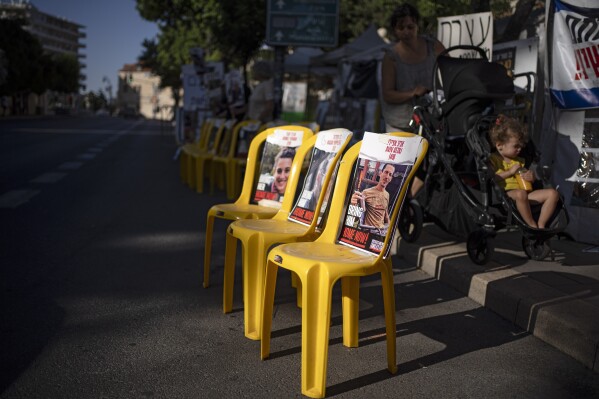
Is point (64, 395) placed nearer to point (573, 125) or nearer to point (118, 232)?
point (118, 232)

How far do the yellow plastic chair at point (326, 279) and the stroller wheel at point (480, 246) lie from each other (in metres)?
1.75

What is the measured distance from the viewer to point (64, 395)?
293cm

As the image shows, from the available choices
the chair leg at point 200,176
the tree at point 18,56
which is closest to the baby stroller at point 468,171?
the chair leg at point 200,176

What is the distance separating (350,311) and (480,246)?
6.10 feet

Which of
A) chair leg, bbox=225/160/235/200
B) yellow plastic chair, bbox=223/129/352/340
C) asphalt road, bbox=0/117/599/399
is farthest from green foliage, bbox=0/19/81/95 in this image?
yellow plastic chair, bbox=223/129/352/340

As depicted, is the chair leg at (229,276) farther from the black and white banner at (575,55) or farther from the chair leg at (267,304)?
the black and white banner at (575,55)

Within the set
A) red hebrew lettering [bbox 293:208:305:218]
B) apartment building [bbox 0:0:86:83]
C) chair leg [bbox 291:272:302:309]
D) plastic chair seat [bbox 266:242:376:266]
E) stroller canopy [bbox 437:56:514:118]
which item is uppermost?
apartment building [bbox 0:0:86:83]

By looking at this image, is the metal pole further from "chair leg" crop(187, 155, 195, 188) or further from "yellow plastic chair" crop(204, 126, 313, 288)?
"yellow plastic chair" crop(204, 126, 313, 288)

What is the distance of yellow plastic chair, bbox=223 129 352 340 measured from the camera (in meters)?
3.81

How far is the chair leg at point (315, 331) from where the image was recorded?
301 cm

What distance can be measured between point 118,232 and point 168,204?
7.02ft

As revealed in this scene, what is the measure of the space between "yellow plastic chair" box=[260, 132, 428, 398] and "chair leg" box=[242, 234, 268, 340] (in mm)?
344

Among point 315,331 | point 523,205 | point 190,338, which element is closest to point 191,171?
point 523,205

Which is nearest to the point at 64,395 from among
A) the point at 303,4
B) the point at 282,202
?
the point at 282,202
